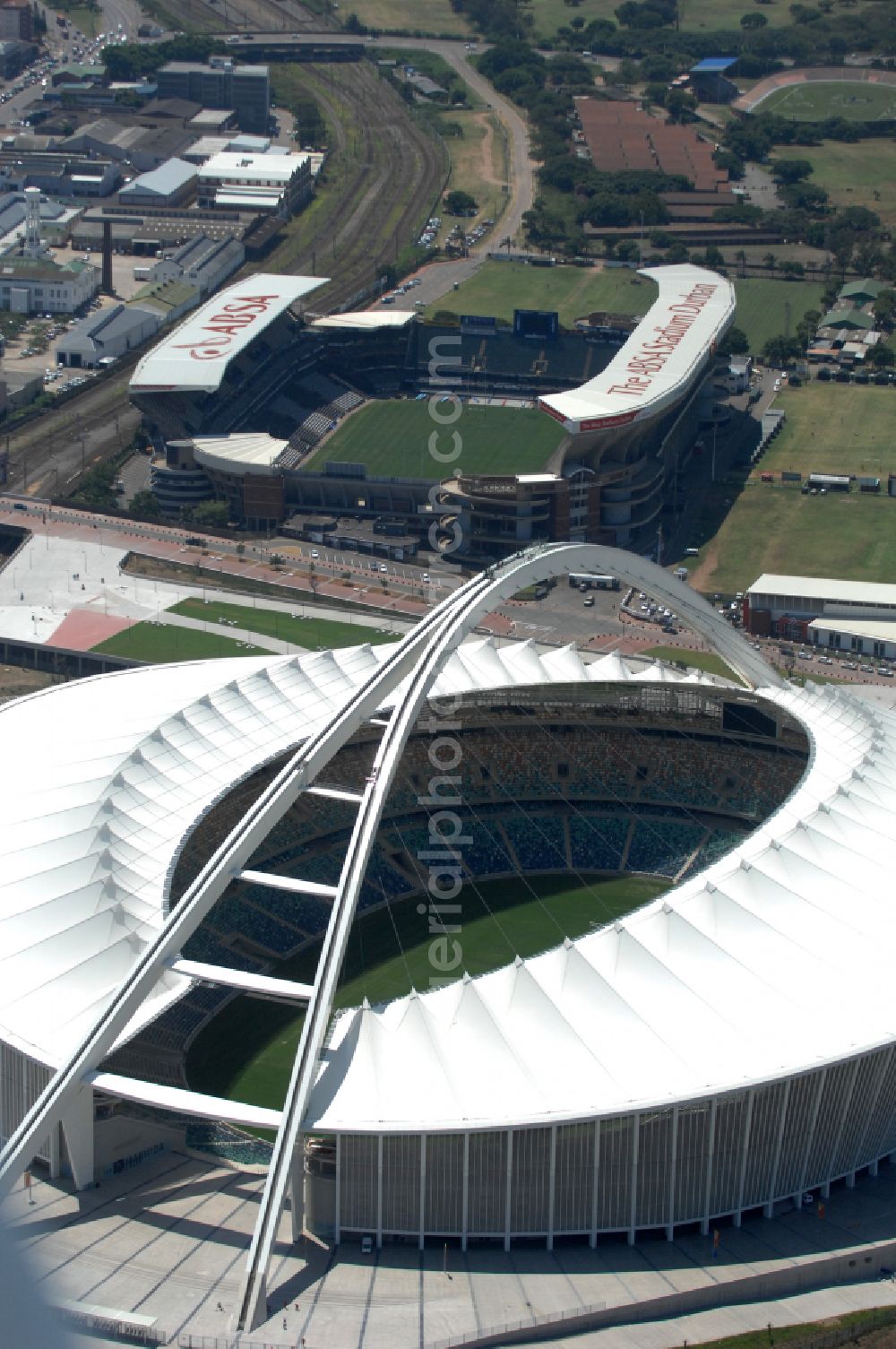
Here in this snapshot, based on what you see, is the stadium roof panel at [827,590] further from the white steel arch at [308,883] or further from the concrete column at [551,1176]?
the concrete column at [551,1176]

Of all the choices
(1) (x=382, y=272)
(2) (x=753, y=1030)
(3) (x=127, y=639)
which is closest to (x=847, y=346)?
(1) (x=382, y=272)

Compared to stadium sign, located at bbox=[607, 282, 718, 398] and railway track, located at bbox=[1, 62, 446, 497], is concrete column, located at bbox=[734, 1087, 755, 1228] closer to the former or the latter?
stadium sign, located at bbox=[607, 282, 718, 398]

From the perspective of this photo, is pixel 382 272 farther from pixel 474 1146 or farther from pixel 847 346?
pixel 474 1146

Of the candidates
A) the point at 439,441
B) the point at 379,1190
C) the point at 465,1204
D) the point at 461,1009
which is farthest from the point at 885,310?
the point at 379,1190

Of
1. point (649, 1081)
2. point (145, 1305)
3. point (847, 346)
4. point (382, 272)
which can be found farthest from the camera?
point (382, 272)

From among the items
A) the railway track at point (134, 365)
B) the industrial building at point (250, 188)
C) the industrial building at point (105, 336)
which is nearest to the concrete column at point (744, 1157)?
the railway track at point (134, 365)

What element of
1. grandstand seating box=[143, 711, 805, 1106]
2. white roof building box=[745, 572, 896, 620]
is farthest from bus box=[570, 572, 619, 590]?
grandstand seating box=[143, 711, 805, 1106]
